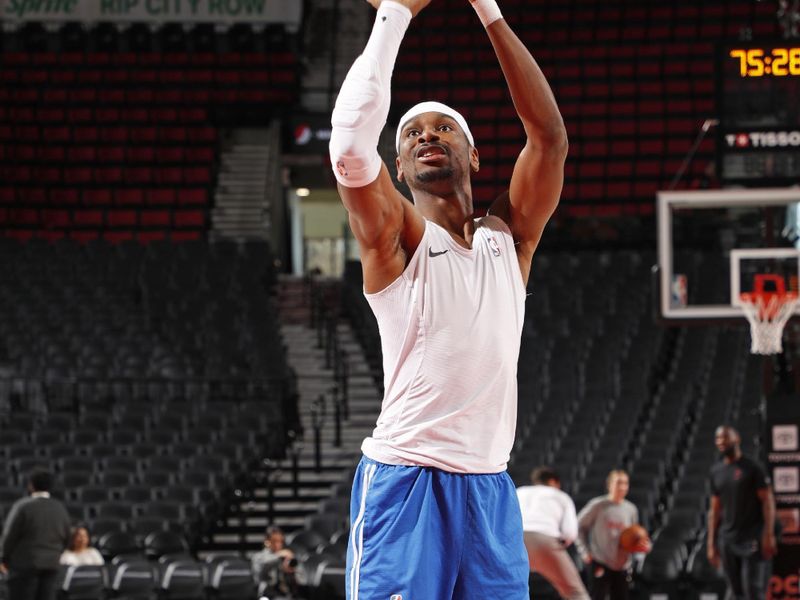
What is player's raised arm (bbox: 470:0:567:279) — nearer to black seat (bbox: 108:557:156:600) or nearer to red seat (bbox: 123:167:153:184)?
black seat (bbox: 108:557:156:600)

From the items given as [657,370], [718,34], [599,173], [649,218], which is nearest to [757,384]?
[657,370]

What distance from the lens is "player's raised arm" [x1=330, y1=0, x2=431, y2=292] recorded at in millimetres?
2660

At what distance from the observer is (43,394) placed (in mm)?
15680

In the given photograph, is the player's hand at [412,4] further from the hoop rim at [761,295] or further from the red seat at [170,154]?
the red seat at [170,154]

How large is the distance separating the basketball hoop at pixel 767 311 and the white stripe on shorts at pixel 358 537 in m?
7.22

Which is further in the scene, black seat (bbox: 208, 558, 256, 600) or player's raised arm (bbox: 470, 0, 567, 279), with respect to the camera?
black seat (bbox: 208, 558, 256, 600)

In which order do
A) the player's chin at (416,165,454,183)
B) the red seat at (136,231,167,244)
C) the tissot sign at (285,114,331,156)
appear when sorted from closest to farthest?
the player's chin at (416,165,454,183) → the red seat at (136,231,167,244) → the tissot sign at (285,114,331,156)

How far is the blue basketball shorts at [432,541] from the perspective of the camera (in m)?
2.82

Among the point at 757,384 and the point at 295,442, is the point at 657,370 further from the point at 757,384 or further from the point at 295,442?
the point at 295,442

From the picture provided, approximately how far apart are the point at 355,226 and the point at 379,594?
76cm

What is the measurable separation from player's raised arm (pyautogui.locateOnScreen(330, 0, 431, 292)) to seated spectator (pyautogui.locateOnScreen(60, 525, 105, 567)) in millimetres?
8758

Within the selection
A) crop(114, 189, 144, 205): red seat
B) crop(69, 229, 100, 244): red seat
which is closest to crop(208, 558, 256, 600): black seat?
crop(69, 229, 100, 244): red seat

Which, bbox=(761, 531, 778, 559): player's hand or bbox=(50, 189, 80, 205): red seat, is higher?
bbox=(50, 189, 80, 205): red seat

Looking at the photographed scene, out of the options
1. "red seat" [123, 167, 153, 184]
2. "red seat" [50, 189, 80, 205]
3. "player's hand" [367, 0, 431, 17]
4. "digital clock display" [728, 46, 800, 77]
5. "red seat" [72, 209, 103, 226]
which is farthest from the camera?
"red seat" [123, 167, 153, 184]
